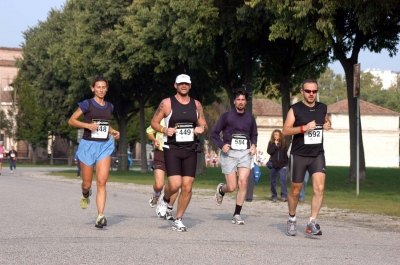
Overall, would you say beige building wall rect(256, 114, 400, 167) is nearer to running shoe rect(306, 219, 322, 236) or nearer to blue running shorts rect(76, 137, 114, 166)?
blue running shorts rect(76, 137, 114, 166)

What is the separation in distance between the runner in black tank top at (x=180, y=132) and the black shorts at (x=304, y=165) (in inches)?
51.7

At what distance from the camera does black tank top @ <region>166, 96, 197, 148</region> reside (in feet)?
39.9

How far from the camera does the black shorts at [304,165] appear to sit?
1216cm

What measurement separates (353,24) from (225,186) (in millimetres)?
18811

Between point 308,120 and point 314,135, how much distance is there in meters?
0.22

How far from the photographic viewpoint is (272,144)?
74.9 feet

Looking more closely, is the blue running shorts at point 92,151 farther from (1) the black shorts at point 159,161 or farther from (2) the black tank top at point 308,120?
(2) the black tank top at point 308,120

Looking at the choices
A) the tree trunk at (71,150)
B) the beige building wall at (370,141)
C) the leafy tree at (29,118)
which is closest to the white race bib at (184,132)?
the tree trunk at (71,150)

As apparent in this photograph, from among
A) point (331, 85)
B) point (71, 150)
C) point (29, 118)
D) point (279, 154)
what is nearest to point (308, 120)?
point (279, 154)

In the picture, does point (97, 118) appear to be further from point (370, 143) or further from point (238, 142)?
point (370, 143)

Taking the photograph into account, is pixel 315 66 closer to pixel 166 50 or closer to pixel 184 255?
pixel 166 50

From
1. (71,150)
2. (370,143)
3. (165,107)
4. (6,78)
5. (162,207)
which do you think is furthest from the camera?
(370,143)

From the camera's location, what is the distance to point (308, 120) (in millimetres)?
12180

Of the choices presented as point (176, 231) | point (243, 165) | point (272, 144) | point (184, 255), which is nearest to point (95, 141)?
point (176, 231)
